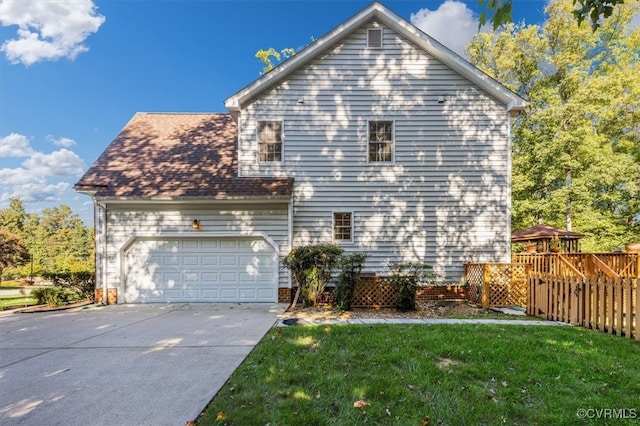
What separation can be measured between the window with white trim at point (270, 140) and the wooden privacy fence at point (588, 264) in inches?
317

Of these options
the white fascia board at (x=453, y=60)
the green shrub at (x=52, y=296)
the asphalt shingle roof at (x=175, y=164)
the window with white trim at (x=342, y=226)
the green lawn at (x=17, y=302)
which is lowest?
the green lawn at (x=17, y=302)

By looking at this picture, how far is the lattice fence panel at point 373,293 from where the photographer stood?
9.02 meters

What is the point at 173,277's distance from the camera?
9961 millimetres

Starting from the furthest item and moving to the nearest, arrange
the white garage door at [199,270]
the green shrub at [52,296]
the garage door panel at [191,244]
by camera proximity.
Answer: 1. the garage door panel at [191,244]
2. the white garage door at [199,270]
3. the green shrub at [52,296]

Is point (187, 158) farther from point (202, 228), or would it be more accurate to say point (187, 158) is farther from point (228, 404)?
point (228, 404)

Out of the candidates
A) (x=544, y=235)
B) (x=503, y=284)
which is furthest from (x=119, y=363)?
(x=544, y=235)

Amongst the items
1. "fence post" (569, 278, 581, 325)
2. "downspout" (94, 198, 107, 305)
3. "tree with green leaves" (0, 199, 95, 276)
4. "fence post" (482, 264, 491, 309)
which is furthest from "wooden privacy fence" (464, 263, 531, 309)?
"tree with green leaves" (0, 199, 95, 276)

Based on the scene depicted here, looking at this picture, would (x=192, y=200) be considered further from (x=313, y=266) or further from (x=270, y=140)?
(x=313, y=266)

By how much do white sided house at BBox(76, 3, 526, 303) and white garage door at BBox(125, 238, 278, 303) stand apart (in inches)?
1.2

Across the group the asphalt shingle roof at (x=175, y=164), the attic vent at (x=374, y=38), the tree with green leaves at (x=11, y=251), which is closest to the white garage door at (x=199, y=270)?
the asphalt shingle roof at (x=175, y=164)

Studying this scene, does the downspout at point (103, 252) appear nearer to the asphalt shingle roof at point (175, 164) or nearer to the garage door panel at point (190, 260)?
the asphalt shingle roof at point (175, 164)

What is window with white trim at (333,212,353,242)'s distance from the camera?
1023 centimetres

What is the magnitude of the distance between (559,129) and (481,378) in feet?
64.2

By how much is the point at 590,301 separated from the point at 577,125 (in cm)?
1617
